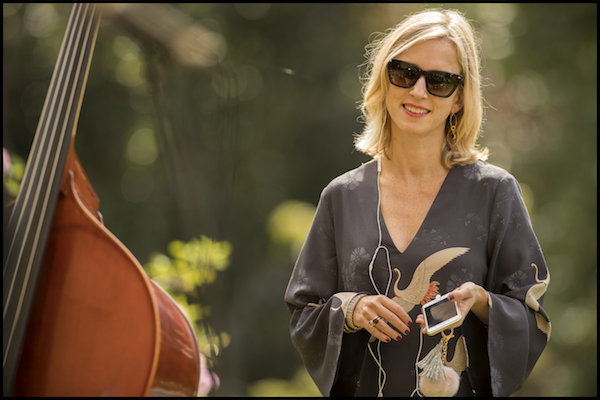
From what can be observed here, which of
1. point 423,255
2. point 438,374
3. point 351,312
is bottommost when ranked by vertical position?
point 438,374

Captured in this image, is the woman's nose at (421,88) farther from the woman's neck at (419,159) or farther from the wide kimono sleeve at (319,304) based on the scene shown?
the wide kimono sleeve at (319,304)

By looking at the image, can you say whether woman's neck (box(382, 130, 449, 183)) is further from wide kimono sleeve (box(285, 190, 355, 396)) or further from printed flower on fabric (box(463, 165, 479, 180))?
wide kimono sleeve (box(285, 190, 355, 396))

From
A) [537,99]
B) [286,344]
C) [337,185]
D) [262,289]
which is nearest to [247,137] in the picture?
[262,289]

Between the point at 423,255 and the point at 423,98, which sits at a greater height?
the point at 423,98

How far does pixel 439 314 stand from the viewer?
113 centimetres

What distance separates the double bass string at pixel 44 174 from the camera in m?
1.06

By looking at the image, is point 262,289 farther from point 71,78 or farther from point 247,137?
point 71,78

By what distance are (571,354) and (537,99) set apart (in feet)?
10.2

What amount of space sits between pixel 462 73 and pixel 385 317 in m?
0.58

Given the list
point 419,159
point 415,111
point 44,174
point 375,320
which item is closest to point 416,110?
point 415,111

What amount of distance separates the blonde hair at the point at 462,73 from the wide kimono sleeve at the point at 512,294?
148 mm

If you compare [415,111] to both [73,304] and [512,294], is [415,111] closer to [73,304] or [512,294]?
[512,294]

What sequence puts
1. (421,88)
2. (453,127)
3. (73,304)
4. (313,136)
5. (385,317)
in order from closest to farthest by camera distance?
(73,304)
(385,317)
(421,88)
(453,127)
(313,136)

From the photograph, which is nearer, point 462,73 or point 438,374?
point 438,374
